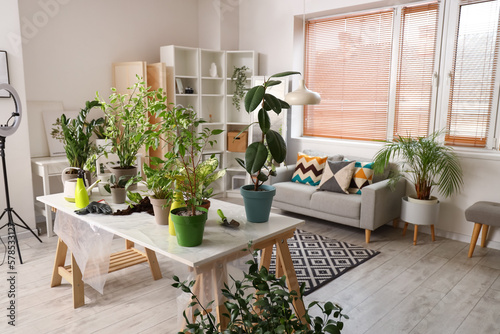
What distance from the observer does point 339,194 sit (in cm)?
453

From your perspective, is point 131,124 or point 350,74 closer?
point 131,124

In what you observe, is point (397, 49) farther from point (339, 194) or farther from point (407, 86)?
point (339, 194)

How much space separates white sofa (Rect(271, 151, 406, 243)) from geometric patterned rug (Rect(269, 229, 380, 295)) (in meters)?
0.27

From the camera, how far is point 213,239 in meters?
2.06

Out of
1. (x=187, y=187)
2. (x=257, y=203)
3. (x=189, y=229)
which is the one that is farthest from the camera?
(x=257, y=203)

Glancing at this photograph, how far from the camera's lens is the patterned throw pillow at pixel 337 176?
454 centimetres

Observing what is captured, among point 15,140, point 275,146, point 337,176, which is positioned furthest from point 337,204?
point 15,140

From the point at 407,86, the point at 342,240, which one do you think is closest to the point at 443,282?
the point at 342,240

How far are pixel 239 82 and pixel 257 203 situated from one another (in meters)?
3.79

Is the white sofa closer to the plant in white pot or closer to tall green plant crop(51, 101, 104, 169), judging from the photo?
the plant in white pot

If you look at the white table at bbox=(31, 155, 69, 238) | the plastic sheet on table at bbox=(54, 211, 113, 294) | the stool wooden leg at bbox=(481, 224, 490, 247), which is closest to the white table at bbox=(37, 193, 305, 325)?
the plastic sheet on table at bbox=(54, 211, 113, 294)

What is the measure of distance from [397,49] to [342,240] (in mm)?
2257

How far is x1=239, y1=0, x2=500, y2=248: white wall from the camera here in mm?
4109

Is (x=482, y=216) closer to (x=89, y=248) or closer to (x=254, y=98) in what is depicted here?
(x=254, y=98)
